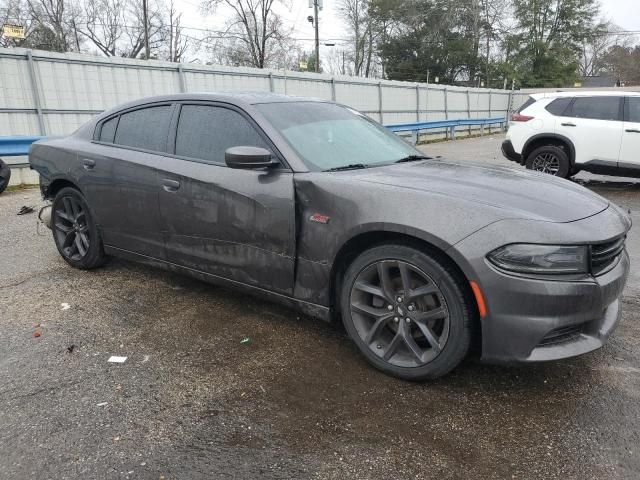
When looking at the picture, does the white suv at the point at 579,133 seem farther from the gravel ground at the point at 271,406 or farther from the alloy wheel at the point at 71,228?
the alloy wheel at the point at 71,228

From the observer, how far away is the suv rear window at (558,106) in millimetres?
8992

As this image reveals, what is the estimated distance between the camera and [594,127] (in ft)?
28.2

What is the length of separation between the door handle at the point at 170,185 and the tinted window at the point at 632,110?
26.1 feet

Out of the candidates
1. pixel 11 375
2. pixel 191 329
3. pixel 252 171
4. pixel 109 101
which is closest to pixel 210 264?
pixel 191 329

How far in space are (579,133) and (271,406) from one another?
822 cm

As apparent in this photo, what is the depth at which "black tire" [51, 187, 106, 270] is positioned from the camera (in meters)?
4.43

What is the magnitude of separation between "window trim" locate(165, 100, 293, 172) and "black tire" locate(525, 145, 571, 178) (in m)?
7.04

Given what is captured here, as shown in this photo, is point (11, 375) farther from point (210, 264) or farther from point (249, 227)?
point (249, 227)

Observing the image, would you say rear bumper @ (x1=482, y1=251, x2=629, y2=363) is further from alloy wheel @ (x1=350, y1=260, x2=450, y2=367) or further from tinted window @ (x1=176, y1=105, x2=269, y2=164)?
tinted window @ (x1=176, y1=105, x2=269, y2=164)

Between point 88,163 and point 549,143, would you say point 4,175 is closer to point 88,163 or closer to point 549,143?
point 88,163

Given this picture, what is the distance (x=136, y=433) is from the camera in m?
2.37

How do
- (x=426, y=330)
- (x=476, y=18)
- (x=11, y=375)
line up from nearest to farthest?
(x=426, y=330) → (x=11, y=375) → (x=476, y=18)

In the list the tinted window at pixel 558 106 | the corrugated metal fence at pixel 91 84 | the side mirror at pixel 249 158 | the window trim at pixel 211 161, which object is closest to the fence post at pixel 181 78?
the corrugated metal fence at pixel 91 84

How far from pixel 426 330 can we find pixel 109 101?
11.7 metres
